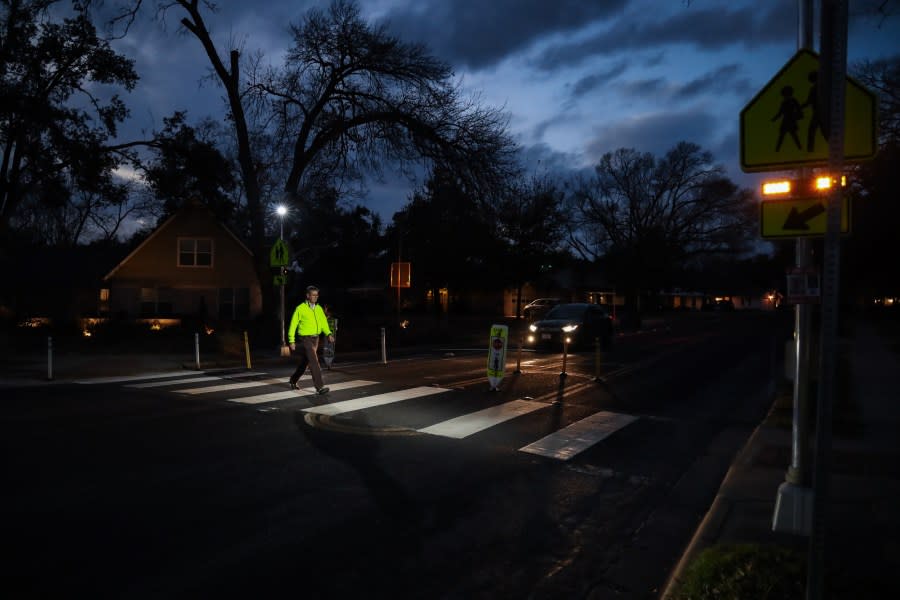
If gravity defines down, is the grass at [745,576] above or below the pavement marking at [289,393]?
above

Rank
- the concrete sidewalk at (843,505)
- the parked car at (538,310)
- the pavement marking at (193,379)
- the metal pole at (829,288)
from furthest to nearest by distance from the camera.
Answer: the parked car at (538,310) < the pavement marking at (193,379) < the concrete sidewalk at (843,505) < the metal pole at (829,288)

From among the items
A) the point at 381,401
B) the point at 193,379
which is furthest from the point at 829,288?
the point at 193,379

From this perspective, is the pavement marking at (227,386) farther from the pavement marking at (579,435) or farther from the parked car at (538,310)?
the parked car at (538,310)

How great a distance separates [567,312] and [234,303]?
824 inches

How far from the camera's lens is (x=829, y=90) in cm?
295

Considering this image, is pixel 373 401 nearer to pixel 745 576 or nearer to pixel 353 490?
pixel 353 490

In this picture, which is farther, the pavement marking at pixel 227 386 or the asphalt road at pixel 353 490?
the pavement marking at pixel 227 386

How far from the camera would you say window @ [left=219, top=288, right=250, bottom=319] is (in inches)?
1483

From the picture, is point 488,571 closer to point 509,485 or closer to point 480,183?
point 509,485

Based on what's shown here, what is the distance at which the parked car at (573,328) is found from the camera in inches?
893

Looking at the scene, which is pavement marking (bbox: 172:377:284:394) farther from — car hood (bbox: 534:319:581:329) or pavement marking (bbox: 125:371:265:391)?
car hood (bbox: 534:319:581:329)

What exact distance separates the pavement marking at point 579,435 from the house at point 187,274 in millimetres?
29113

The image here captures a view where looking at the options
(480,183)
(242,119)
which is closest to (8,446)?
(480,183)

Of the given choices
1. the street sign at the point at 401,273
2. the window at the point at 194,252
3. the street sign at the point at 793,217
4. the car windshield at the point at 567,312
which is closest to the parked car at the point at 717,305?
the window at the point at 194,252
